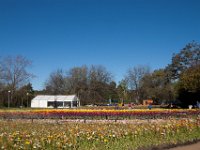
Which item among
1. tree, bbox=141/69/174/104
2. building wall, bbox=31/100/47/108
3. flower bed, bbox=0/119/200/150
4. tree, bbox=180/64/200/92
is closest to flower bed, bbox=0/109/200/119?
flower bed, bbox=0/119/200/150

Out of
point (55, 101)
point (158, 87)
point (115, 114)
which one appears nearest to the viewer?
point (115, 114)

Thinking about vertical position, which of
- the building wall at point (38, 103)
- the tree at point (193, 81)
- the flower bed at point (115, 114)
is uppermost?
the tree at point (193, 81)

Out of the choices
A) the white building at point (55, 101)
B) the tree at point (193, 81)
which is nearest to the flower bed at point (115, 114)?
the tree at point (193, 81)

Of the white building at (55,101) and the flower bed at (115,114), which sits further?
the white building at (55,101)

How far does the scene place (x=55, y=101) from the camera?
82.4 m

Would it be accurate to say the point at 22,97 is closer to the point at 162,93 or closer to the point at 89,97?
the point at 89,97

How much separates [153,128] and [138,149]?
3.67 m

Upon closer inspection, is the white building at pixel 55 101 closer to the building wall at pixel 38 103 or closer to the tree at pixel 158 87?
the building wall at pixel 38 103

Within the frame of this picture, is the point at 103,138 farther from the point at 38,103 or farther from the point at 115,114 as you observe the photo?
the point at 38,103

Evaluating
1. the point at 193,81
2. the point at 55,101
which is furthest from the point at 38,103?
the point at 193,81

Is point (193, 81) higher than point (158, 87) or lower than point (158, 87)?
lower

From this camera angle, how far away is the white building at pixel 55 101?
81.1 meters

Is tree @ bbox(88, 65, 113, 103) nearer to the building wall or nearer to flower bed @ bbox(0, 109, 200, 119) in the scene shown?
the building wall

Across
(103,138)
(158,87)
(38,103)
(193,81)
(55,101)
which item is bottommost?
(103,138)
